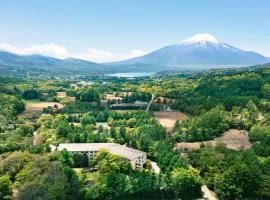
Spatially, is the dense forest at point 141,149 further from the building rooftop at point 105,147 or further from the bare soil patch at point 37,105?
the bare soil patch at point 37,105

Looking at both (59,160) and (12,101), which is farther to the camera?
(12,101)

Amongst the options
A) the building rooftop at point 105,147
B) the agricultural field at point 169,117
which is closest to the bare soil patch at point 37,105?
the agricultural field at point 169,117

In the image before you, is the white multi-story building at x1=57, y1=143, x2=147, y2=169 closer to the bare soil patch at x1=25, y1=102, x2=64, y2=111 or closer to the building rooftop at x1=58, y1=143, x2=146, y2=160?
the building rooftop at x1=58, y1=143, x2=146, y2=160

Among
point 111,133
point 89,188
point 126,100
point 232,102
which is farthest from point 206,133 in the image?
point 126,100

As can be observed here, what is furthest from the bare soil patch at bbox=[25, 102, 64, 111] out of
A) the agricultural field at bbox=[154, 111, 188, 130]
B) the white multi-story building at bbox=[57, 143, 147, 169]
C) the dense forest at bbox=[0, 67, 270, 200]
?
the white multi-story building at bbox=[57, 143, 147, 169]

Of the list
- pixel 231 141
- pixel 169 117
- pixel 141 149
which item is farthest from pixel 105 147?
pixel 169 117

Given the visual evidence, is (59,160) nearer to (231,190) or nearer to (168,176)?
(168,176)

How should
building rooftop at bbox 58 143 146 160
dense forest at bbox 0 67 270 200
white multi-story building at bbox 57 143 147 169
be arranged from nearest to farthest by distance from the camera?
dense forest at bbox 0 67 270 200, white multi-story building at bbox 57 143 147 169, building rooftop at bbox 58 143 146 160

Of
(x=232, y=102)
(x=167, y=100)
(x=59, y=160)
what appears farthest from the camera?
(x=167, y=100)
